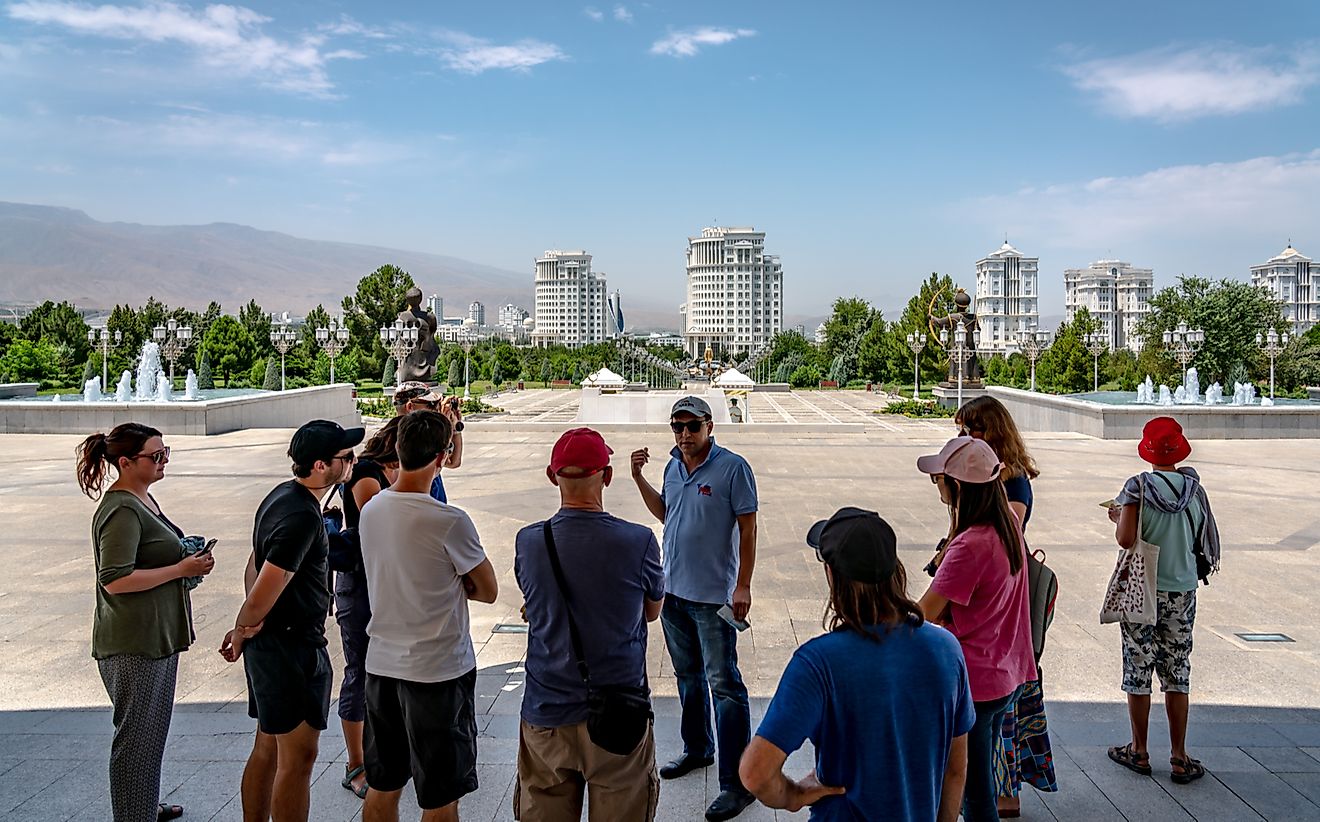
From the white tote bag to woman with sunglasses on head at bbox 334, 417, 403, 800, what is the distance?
352cm

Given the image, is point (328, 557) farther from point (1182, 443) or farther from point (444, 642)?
point (1182, 443)

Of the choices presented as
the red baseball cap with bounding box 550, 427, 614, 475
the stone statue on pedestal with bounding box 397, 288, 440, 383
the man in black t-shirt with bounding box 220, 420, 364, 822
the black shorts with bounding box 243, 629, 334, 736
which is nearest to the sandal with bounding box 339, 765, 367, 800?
the man in black t-shirt with bounding box 220, 420, 364, 822

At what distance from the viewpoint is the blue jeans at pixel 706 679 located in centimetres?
426

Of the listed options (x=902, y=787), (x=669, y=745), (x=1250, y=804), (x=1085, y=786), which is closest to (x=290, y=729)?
(x=669, y=745)

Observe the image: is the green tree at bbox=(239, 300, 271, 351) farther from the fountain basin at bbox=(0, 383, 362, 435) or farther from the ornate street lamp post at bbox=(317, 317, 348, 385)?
the fountain basin at bbox=(0, 383, 362, 435)

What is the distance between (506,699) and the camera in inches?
215

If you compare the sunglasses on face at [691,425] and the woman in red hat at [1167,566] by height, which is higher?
the sunglasses on face at [691,425]

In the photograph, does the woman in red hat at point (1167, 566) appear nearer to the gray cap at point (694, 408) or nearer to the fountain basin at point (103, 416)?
the gray cap at point (694, 408)

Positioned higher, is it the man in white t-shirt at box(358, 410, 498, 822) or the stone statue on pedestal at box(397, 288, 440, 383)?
the stone statue on pedestal at box(397, 288, 440, 383)

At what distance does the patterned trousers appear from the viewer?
360cm

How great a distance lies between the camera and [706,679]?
4.63 m

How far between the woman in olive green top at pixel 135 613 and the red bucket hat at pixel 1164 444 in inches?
170

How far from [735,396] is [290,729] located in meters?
27.8

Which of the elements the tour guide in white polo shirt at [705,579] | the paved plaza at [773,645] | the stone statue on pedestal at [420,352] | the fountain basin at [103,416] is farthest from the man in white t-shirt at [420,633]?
the stone statue on pedestal at [420,352]
